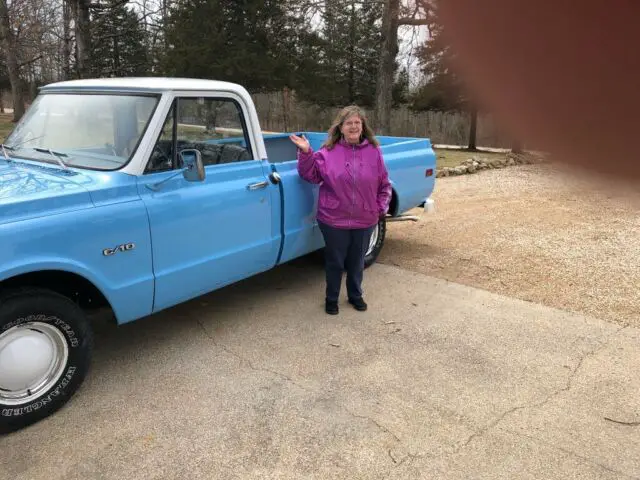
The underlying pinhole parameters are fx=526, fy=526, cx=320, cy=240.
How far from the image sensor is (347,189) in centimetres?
418

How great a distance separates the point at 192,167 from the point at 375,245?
270cm

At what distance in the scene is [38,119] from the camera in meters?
4.01

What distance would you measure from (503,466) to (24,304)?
2.57 m

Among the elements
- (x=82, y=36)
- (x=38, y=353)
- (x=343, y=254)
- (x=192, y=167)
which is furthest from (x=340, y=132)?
(x=82, y=36)

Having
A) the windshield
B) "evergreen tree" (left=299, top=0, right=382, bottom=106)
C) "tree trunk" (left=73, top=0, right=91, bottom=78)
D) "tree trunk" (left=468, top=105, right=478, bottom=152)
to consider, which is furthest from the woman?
"evergreen tree" (left=299, top=0, right=382, bottom=106)

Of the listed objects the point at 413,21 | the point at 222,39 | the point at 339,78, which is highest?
the point at 222,39

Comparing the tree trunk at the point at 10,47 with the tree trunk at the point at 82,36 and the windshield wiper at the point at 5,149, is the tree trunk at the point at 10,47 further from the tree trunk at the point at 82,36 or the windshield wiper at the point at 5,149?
the windshield wiper at the point at 5,149

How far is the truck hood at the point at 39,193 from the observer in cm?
271

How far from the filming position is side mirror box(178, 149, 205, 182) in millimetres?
3391

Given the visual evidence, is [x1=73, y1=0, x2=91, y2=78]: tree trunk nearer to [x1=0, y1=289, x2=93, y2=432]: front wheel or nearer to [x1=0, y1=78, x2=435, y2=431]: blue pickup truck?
[x1=0, y1=78, x2=435, y2=431]: blue pickup truck

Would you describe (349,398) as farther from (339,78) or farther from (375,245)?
(339,78)

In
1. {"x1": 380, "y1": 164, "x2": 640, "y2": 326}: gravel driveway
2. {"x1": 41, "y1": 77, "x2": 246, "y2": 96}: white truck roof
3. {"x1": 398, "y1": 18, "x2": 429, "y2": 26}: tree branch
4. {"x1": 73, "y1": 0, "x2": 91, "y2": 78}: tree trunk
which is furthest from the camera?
{"x1": 73, "y1": 0, "x2": 91, "y2": 78}: tree trunk

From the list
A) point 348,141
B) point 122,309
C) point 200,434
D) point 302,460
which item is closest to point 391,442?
point 302,460

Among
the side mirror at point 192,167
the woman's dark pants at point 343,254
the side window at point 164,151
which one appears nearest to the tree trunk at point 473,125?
the side mirror at point 192,167
